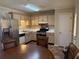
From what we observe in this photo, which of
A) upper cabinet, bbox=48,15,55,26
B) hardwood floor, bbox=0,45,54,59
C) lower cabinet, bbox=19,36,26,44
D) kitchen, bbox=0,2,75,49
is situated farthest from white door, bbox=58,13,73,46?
hardwood floor, bbox=0,45,54,59

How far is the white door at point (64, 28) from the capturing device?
509cm

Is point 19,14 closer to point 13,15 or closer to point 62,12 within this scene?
point 13,15

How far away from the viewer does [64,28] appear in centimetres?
523

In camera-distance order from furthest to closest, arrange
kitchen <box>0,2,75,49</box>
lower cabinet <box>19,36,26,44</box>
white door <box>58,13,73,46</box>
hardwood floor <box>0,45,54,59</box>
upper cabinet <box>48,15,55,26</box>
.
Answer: upper cabinet <box>48,15,55,26</box> → lower cabinet <box>19,36,26,44</box> → white door <box>58,13,73,46</box> → kitchen <box>0,2,75,49</box> → hardwood floor <box>0,45,54,59</box>

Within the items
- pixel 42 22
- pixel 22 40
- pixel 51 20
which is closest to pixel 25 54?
pixel 22 40

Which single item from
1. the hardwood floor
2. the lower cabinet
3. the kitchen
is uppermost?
the kitchen

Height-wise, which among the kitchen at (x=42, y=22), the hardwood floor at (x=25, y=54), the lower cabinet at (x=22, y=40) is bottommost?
the lower cabinet at (x=22, y=40)

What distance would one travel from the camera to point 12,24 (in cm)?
464

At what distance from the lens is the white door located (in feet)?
16.7

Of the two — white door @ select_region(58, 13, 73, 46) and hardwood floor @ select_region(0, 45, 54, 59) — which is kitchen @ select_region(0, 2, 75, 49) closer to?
white door @ select_region(58, 13, 73, 46)

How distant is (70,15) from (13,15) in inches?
125

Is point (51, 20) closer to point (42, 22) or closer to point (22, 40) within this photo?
point (42, 22)

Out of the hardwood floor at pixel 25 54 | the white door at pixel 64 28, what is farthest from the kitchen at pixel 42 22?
the hardwood floor at pixel 25 54

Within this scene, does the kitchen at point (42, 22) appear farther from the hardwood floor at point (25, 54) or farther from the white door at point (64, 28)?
the hardwood floor at point (25, 54)
